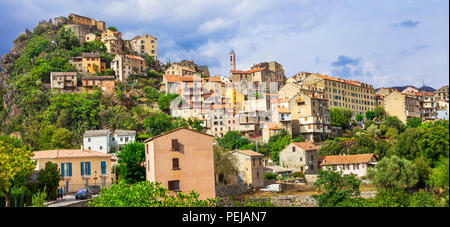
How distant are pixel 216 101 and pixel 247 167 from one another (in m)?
37.7

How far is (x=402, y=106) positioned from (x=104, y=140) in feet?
180

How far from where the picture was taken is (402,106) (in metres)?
83.4

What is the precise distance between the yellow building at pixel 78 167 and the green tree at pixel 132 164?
1478mm

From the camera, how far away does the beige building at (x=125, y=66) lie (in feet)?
277

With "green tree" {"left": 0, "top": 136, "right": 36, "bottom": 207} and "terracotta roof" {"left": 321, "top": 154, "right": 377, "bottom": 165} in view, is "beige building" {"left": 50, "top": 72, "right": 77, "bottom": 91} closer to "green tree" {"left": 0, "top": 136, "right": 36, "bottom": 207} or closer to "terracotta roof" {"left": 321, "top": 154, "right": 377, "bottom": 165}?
Result: "terracotta roof" {"left": 321, "top": 154, "right": 377, "bottom": 165}

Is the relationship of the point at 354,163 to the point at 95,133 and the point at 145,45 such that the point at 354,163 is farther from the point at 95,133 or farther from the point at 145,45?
the point at 145,45

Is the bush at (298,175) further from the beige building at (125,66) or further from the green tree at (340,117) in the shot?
the beige building at (125,66)

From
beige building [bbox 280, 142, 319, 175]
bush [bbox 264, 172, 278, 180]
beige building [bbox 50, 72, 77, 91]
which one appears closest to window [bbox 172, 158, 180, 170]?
bush [bbox 264, 172, 278, 180]

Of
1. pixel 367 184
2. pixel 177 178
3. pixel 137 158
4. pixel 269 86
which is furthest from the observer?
pixel 269 86

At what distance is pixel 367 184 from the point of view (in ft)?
136

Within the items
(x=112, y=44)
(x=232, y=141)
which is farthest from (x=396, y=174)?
(x=112, y=44)

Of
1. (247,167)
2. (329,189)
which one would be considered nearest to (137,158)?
(247,167)

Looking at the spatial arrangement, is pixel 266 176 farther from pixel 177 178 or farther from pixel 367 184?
pixel 177 178

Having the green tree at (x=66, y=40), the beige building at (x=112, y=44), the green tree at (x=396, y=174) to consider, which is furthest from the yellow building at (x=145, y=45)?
the green tree at (x=396, y=174)
